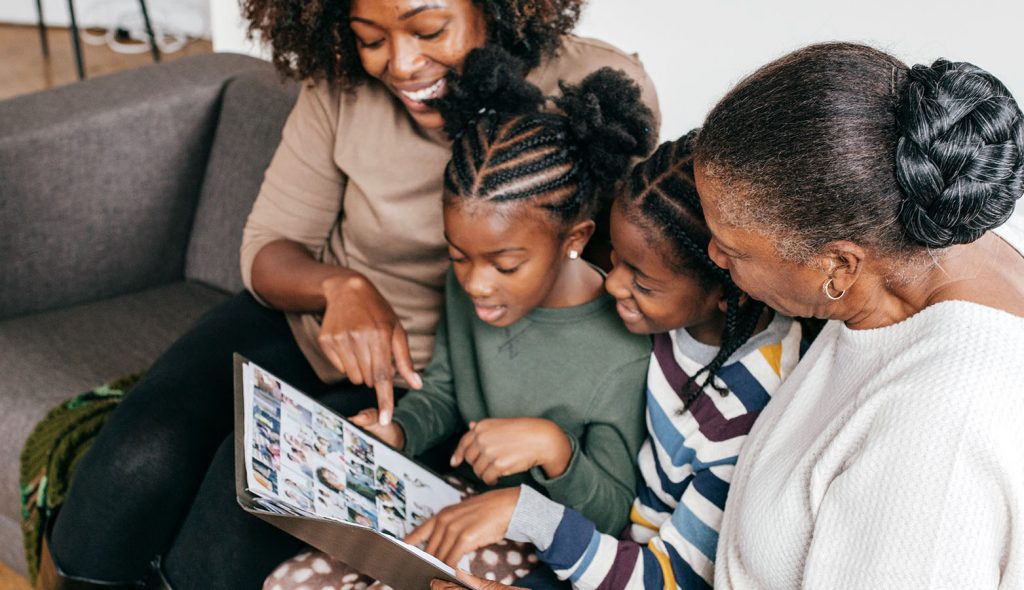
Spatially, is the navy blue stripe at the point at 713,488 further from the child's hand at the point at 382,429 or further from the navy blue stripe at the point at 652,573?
the child's hand at the point at 382,429

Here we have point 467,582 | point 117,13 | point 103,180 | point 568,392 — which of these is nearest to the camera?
point 467,582

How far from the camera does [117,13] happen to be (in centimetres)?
408

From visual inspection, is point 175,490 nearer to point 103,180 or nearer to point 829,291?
point 103,180

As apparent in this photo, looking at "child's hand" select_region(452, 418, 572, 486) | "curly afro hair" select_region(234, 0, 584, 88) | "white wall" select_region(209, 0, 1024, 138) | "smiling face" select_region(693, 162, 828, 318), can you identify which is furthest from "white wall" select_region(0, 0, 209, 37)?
"smiling face" select_region(693, 162, 828, 318)

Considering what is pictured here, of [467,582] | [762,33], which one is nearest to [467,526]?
[467,582]

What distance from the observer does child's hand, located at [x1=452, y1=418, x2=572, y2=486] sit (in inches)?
41.4

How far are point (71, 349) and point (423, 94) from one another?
2.74 ft

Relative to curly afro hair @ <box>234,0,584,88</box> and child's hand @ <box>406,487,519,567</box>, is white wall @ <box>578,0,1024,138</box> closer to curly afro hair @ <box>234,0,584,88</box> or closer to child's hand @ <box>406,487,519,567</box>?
curly afro hair @ <box>234,0,584,88</box>

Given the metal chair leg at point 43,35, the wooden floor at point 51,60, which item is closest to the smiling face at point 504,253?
the wooden floor at point 51,60

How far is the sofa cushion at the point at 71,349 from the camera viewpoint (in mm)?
1520

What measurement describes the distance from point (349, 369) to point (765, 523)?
0.57 metres

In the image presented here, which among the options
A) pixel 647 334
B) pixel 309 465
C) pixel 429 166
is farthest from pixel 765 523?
pixel 429 166

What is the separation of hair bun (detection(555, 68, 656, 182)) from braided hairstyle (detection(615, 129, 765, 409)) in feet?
0.19

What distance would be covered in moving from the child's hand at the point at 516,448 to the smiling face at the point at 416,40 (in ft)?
1.38
